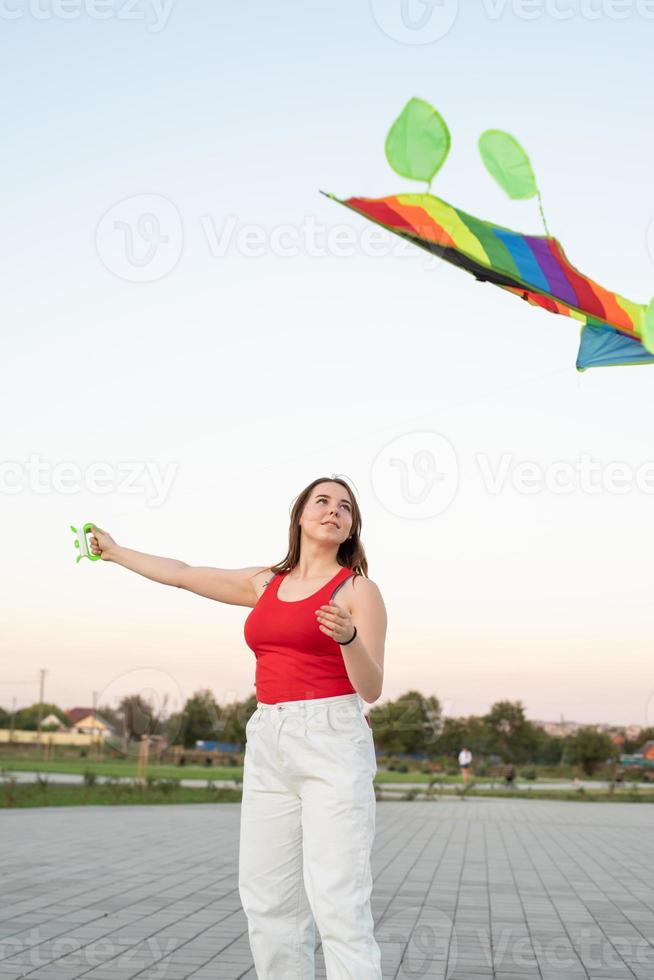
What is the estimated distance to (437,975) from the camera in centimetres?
488

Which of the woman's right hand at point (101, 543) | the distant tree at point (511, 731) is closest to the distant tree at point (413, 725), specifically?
the distant tree at point (511, 731)

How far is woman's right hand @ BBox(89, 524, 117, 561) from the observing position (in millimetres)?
3883

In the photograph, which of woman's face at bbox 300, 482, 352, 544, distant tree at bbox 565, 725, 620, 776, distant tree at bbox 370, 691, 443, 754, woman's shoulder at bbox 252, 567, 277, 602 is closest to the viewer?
woman's face at bbox 300, 482, 352, 544

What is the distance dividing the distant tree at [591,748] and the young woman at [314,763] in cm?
4772

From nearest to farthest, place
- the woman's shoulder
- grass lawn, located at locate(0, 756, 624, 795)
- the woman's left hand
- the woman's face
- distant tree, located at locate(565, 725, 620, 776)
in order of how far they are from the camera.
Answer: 1. the woman's left hand
2. the woman's face
3. the woman's shoulder
4. grass lawn, located at locate(0, 756, 624, 795)
5. distant tree, located at locate(565, 725, 620, 776)

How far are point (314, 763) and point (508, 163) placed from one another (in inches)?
79.4

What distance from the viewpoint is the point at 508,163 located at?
3719mm

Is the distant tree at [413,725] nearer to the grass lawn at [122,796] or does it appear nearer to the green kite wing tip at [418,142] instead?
the grass lawn at [122,796]

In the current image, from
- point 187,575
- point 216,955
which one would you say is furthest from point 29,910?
point 187,575

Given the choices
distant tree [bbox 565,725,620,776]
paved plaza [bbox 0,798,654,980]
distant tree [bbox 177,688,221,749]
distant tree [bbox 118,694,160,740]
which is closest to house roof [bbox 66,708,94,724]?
distant tree [bbox 177,688,221,749]

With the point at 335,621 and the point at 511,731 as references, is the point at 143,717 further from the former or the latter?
the point at 511,731

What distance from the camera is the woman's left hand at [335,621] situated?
292 centimetres

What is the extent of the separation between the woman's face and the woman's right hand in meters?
0.72

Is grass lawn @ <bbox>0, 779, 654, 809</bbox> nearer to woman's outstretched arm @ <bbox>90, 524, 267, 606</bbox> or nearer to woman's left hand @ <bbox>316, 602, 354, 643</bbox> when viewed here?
woman's outstretched arm @ <bbox>90, 524, 267, 606</bbox>
